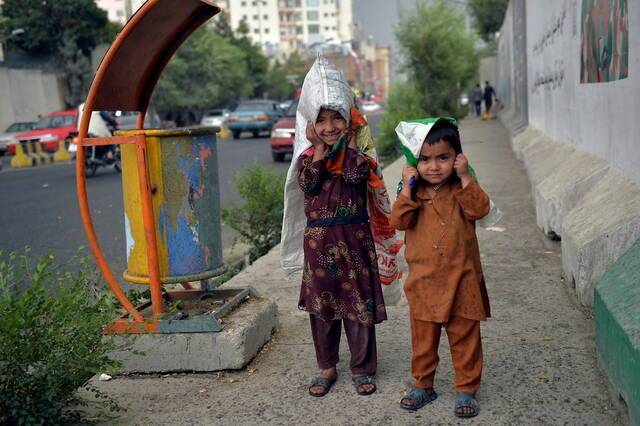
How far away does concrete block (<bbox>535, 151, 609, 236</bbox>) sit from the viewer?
569cm

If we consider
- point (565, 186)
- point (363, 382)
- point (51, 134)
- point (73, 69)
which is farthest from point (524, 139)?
point (73, 69)

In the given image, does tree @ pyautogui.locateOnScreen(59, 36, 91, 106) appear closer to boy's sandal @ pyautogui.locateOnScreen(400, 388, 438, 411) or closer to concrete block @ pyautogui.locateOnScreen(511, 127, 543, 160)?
concrete block @ pyautogui.locateOnScreen(511, 127, 543, 160)

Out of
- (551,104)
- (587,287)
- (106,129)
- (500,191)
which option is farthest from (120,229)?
(106,129)

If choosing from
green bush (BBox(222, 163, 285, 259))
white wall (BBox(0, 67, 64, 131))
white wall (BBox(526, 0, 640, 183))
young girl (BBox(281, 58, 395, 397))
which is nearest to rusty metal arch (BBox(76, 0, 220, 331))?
young girl (BBox(281, 58, 395, 397))

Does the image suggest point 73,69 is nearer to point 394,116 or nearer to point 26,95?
point 26,95

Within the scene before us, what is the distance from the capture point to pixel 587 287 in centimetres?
443

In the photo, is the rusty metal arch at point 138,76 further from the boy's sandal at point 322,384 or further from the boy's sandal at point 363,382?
the boy's sandal at point 363,382

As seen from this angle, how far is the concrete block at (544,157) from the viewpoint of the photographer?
307 inches

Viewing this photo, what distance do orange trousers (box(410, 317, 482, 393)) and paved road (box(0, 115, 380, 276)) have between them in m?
2.77

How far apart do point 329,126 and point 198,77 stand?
54.0m

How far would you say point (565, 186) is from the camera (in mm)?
6062

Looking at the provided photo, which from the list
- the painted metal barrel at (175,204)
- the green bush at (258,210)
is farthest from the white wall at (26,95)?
the painted metal barrel at (175,204)

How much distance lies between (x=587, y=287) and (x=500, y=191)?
5858mm

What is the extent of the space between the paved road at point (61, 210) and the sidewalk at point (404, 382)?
5.72 ft
